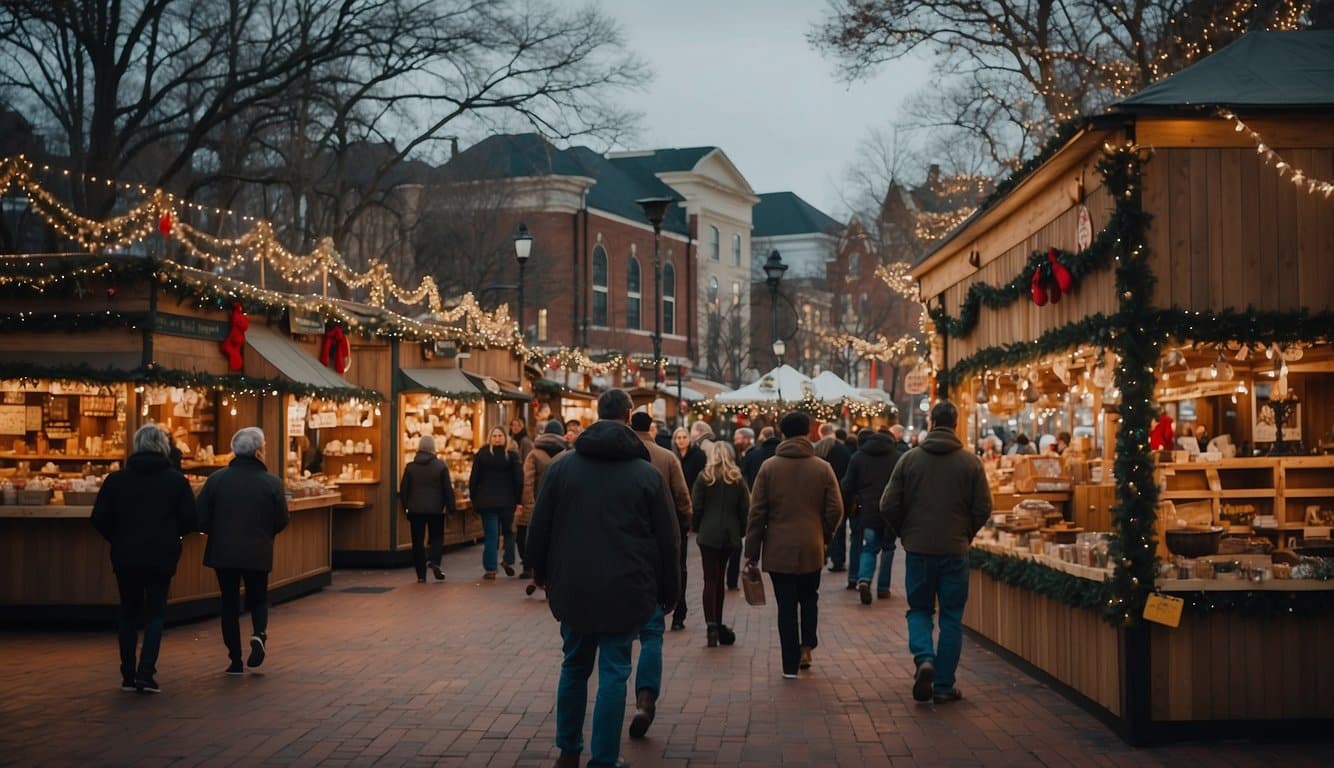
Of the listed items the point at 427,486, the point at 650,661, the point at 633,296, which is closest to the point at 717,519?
the point at 650,661

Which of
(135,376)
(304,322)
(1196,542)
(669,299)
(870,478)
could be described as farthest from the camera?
(669,299)

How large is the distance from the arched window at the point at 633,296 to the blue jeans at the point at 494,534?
45.4 metres

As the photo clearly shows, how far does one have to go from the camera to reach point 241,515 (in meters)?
10.8

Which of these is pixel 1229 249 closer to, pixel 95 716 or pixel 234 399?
pixel 95 716

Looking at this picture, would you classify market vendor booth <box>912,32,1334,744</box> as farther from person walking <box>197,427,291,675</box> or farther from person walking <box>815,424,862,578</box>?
person walking <box>815,424,862,578</box>

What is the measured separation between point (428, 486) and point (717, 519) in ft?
20.3

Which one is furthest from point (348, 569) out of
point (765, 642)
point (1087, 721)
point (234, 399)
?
point (1087, 721)

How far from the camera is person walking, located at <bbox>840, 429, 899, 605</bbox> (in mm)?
15820

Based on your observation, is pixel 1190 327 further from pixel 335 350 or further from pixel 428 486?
pixel 335 350

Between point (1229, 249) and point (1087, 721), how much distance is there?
2.90 m

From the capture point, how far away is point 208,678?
10.8 meters

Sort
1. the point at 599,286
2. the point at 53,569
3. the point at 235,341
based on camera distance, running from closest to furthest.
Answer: the point at 53,569, the point at 235,341, the point at 599,286

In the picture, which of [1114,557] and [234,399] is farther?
[234,399]

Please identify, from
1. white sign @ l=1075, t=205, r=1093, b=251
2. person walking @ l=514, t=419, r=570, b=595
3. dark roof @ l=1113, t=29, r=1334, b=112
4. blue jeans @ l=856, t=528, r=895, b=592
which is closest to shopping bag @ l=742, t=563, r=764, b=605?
white sign @ l=1075, t=205, r=1093, b=251
